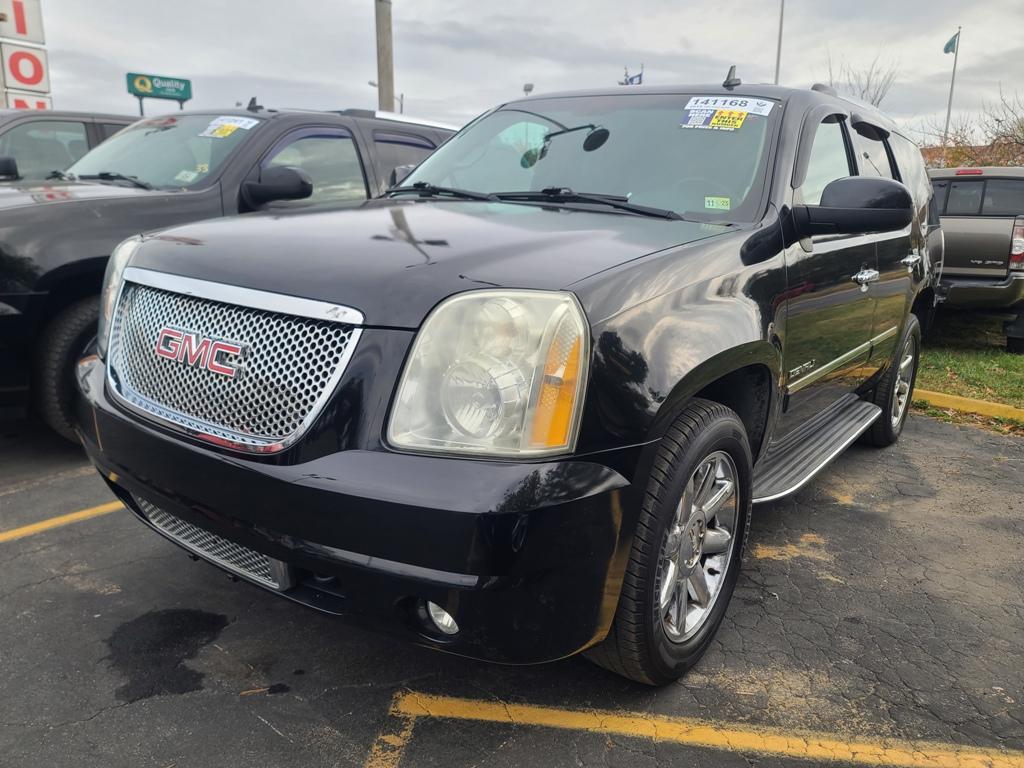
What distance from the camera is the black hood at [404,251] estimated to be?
2016 millimetres

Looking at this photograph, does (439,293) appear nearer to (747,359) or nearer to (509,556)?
(509,556)

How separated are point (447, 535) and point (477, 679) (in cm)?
98

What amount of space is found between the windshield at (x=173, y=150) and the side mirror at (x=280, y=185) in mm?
486

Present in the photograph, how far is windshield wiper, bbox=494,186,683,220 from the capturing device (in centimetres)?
292

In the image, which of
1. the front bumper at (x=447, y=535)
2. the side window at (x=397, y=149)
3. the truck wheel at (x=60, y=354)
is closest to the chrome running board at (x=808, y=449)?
the front bumper at (x=447, y=535)

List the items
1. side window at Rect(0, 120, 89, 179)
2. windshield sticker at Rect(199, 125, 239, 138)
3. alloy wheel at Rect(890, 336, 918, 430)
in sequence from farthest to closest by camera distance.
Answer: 1. side window at Rect(0, 120, 89, 179)
2. windshield sticker at Rect(199, 125, 239, 138)
3. alloy wheel at Rect(890, 336, 918, 430)

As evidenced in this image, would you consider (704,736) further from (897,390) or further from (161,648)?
(897,390)

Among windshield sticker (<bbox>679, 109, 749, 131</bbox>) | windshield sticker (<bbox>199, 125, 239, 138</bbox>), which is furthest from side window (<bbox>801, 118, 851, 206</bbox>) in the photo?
windshield sticker (<bbox>199, 125, 239, 138</bbox>)

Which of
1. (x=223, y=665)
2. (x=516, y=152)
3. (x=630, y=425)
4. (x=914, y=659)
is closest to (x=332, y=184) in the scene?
(x=516, y=152)

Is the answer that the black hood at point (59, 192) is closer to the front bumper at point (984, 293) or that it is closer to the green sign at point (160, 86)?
the front bumper at point (984, 293)

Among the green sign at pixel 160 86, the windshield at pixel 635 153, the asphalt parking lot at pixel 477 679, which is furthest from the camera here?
the green sign at pixel 160 86

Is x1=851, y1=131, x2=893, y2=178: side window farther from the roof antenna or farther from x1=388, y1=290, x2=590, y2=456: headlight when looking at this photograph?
x1=388, y1=290, x2=590, y2=456: headlight

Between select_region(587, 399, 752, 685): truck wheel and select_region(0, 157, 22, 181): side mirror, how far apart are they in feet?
17.1

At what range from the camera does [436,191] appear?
3.49 meters
